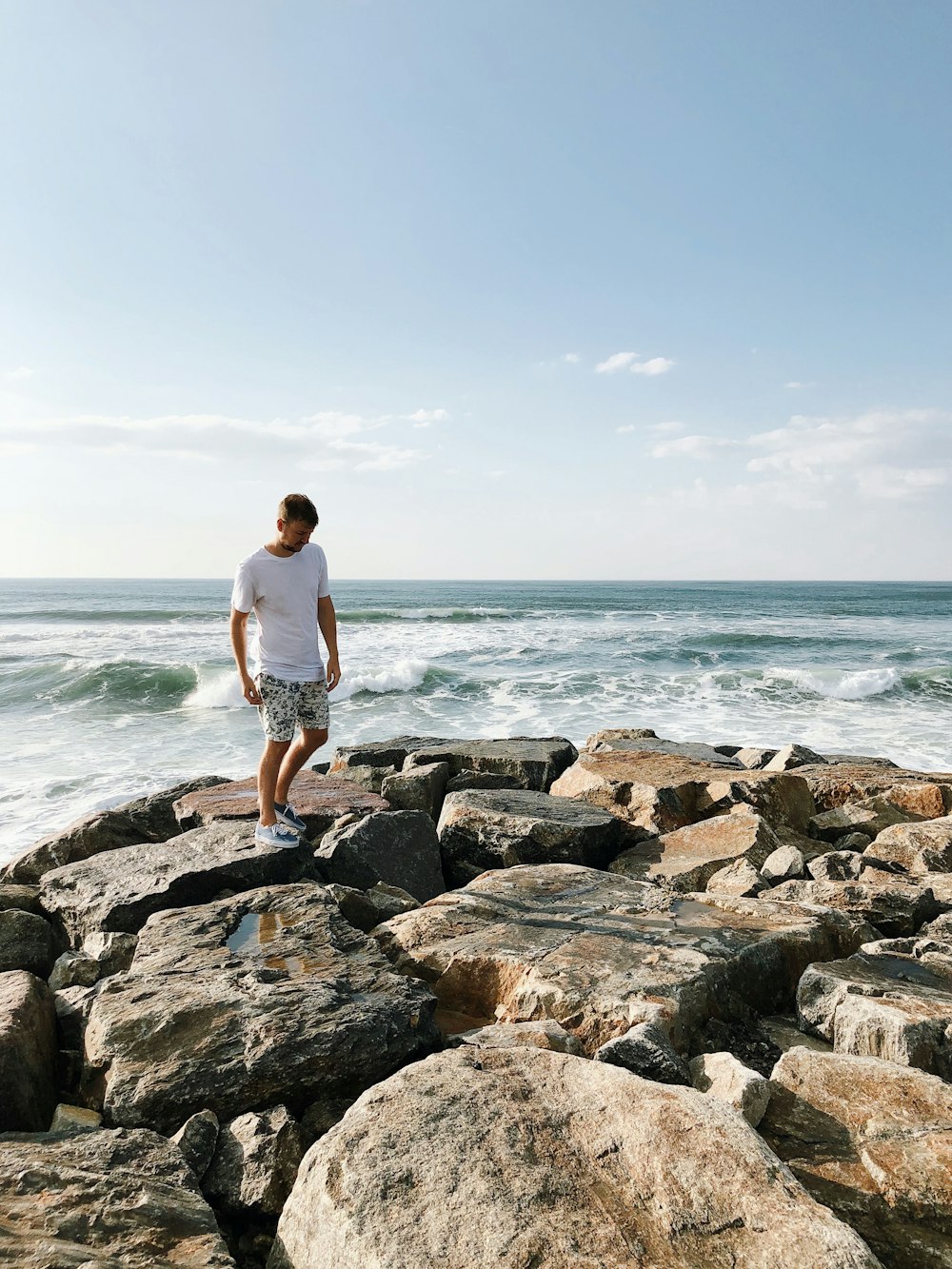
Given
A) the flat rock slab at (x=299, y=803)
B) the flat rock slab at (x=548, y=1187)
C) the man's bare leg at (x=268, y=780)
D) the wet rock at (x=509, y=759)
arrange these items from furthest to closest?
the wet rock at (x=509, y=759) → the flat rock slab at (x=299, y=803) → the man's bare leg at (x=268, y=780) → the flat rock slab at (x=548, y=1187)

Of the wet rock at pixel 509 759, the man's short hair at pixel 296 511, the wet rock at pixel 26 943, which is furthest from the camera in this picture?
the wet rock at pixel 509 759

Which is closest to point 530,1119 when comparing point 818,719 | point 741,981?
point 741,981

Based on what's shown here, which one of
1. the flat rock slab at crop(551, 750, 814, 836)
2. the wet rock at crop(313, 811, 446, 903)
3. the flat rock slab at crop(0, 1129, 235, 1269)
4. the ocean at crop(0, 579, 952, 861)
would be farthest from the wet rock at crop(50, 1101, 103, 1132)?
the ocean at crop(0, 579, 952, 861)

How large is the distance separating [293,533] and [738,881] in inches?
119

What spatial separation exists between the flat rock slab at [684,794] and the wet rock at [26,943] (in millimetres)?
3664

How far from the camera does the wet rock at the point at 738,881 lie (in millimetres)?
4141

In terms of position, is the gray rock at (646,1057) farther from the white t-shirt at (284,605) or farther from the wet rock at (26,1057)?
the white t-shirt at (284,605)

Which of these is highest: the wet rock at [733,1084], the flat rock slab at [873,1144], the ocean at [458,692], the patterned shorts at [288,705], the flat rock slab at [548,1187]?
the patterned shorts at [288,705]

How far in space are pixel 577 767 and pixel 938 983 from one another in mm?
3589

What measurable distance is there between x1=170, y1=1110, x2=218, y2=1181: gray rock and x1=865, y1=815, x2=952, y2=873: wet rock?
417 cm

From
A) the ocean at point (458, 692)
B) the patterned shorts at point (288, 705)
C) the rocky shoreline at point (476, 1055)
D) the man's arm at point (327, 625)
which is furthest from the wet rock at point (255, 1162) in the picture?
the ocean at point (458, 692)

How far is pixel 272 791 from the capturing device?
4.41m

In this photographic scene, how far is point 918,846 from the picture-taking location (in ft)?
16.2

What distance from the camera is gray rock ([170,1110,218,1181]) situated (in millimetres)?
2041
